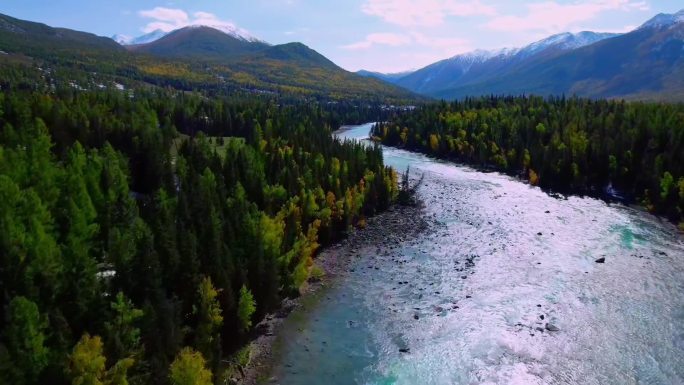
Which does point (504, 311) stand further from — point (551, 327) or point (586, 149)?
point (586, 149)

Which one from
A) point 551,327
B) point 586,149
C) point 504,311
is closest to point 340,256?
point 504,311

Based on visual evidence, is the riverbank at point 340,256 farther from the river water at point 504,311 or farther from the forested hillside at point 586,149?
the forested hillside at point 586,149

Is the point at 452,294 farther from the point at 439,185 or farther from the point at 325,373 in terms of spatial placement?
the point at 439,185

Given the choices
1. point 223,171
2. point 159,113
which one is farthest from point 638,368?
point 159,113

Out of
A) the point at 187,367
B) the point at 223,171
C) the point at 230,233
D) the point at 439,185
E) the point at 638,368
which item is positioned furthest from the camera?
the point at 439,185

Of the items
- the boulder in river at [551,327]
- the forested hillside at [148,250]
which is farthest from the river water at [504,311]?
the forested hillside at [148,250]

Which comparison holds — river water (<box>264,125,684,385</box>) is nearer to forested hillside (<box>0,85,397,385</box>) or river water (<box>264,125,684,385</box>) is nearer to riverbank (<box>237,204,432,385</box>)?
riverbank (<box>237,204,432,385</box>)
